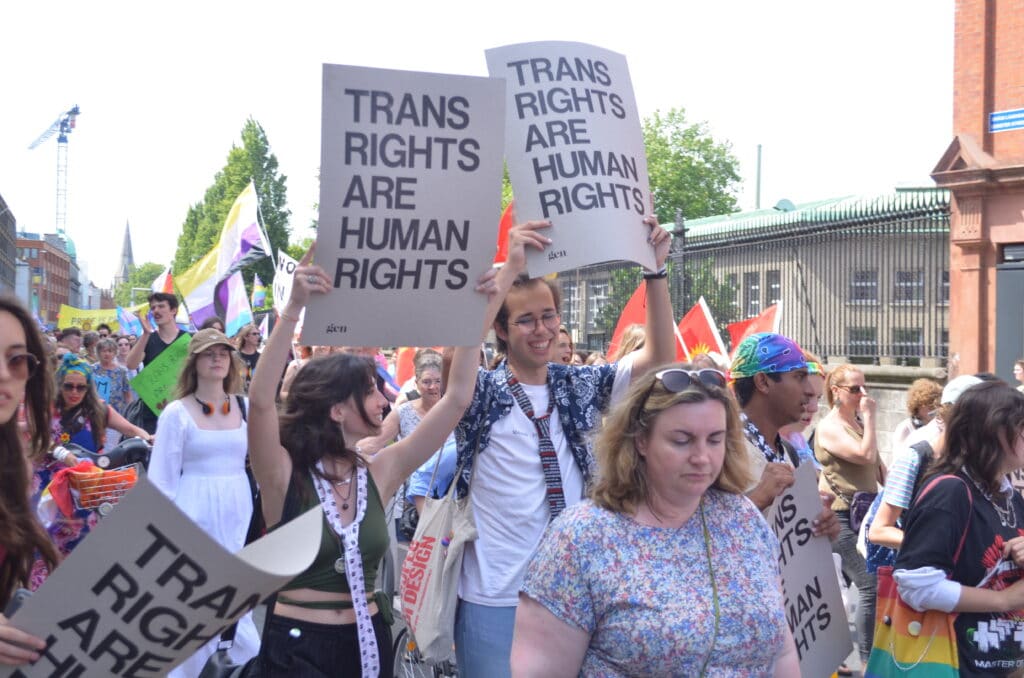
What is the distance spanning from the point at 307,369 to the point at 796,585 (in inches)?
69.6

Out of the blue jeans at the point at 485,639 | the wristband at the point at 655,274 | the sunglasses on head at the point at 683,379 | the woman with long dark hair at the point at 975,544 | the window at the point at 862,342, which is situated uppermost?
the wristband at the point at 655,274

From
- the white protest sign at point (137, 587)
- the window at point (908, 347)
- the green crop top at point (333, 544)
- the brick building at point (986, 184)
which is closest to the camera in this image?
the white protest sign at point (137, 587)

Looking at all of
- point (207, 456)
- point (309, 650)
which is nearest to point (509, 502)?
point (309, 650)

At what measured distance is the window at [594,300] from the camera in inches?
765

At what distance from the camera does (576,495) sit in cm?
391

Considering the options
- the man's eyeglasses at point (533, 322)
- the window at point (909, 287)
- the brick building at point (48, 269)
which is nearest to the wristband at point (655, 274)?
the man's eyeglasses at point (533, 322)

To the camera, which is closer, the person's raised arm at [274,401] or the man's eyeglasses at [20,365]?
the man's eyeglasses at [20,365]

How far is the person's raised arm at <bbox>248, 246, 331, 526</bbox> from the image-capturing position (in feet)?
11.3

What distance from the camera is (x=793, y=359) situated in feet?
13.1

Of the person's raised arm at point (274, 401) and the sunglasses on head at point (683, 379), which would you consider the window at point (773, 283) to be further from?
the sunglasses on head at point (683, 379)

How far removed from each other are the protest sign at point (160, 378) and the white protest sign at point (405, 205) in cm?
591

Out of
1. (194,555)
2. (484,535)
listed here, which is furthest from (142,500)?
(484,535)

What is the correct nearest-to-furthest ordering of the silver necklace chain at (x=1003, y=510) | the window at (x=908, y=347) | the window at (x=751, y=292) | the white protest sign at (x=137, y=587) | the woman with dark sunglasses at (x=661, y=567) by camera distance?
the white protest sign at (x=137, y=587) → the woman with dark sunglasses at (x=661, y=567) → the silver necklace chain at (x=1003, y=510) → the window at (x=908, y=347) → the window at (x=751, y=292)

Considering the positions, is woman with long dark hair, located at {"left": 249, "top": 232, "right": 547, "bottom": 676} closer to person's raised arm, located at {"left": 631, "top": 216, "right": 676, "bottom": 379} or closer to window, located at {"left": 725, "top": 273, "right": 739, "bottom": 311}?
person's raised arm, located at {"left": 631, "top": 216, "right": 676, "bottom": 379}
